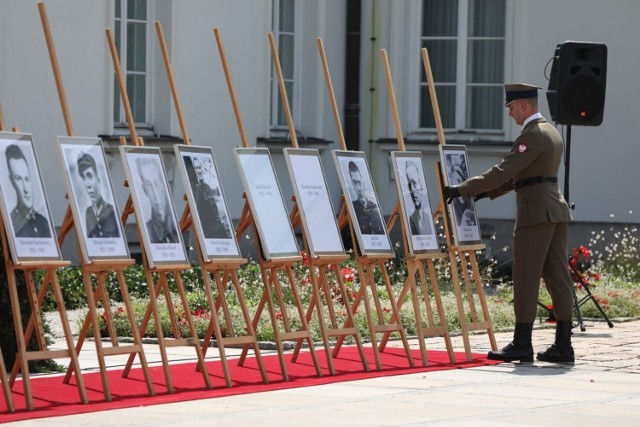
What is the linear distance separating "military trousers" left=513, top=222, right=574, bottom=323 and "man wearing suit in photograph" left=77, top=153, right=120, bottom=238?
122 inches

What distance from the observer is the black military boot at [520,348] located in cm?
1110

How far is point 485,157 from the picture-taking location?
20.5 meters

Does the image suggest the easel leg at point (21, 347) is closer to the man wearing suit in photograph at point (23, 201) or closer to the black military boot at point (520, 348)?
the man wearing suit in photograph at point (23, 201)

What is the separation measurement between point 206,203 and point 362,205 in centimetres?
148

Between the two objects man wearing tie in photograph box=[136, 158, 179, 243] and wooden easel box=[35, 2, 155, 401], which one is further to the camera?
man wearing tie in photograph box=[136, 158, 179, 243]

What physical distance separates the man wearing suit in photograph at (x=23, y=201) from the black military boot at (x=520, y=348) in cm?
358

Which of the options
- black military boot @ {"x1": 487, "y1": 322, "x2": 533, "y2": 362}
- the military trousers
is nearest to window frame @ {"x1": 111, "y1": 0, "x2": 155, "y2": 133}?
the military trousers

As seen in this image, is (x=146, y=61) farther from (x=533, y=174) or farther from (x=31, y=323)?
(x=31, y=323)

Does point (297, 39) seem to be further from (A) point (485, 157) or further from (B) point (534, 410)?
(B) point (534, 410)

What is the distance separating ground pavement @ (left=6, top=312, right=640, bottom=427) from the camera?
27.2 feet

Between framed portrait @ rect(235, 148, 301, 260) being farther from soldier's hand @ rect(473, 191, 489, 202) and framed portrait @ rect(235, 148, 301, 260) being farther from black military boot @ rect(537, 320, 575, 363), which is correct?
black military boot @ rect(537, 320, 575, 363)

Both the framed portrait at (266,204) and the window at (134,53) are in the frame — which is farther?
the window at (134,53)

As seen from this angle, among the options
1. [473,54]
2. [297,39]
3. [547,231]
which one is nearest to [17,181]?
[547,231]

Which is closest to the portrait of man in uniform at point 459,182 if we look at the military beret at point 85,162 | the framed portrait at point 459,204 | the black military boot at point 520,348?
the framed portrait at point 459,204
